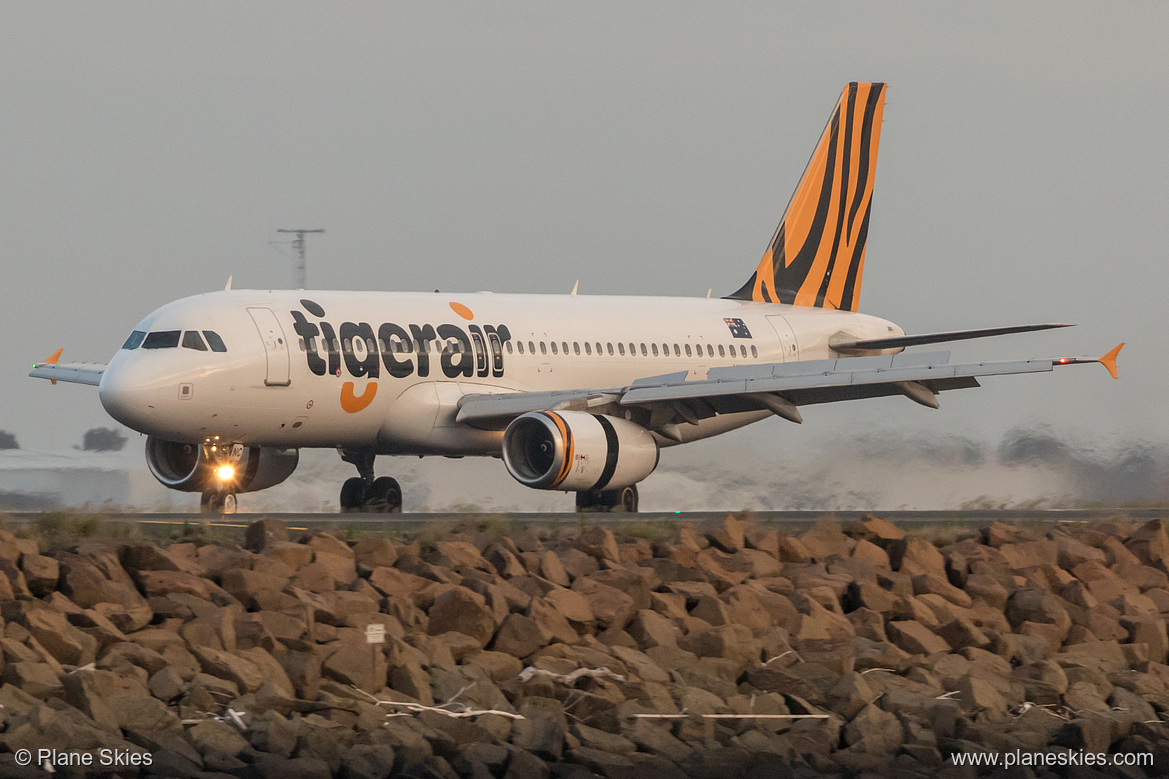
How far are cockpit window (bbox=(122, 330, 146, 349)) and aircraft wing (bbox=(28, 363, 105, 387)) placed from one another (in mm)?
3544

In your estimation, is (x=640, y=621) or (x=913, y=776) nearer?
(x=913, y=776)

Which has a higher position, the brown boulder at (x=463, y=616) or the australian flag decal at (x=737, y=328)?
the australian flag decal at (x=737, y=328)

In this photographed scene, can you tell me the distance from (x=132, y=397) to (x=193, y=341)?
1286 mm

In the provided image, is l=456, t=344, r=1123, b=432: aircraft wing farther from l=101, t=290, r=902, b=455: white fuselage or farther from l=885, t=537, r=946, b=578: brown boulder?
l=885, t=537, r=946, b=578: brown boulder

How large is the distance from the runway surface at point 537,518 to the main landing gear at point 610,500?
320 centimetres

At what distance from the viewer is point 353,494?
26.7m

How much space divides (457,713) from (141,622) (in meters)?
2.53

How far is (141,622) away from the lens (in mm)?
11781

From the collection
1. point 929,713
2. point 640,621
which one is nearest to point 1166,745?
point 929,713

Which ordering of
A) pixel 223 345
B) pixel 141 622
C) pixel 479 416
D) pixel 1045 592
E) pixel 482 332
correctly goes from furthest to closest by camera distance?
pixel 482 332, pixel 479 416, pixel 223 345, pixel 1045 592, pixel 141 622

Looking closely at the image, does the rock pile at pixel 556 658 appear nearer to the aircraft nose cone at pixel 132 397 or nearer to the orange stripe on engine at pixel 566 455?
the orange stripe on engine at pixel 566 455

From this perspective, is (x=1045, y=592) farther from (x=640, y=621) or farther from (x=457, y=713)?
(x=457, y=713)

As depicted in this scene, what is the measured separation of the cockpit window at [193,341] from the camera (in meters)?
22.5
